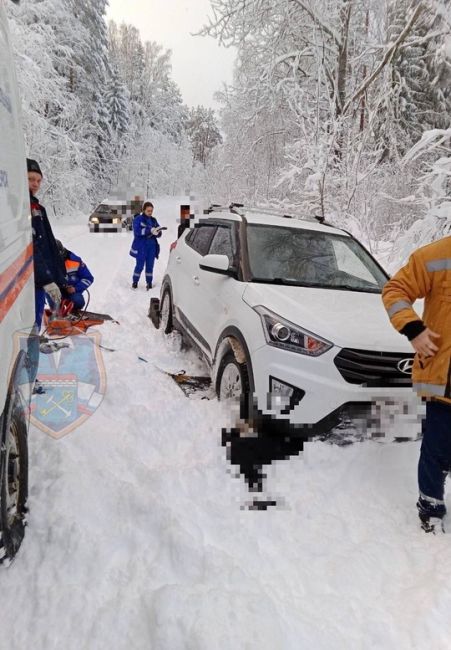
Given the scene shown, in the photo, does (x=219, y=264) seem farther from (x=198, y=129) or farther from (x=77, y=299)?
(x=198, y=129)

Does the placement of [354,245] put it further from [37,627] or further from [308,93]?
[308,93]

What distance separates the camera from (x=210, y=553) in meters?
2.41

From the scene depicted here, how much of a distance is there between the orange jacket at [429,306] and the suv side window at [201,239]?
2887 mm

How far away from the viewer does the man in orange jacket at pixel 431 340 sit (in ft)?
7.76

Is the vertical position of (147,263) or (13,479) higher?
(13,479)

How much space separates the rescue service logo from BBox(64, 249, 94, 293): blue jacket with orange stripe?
93cm

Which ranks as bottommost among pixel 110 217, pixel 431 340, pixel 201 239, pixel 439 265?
pixel 110 217

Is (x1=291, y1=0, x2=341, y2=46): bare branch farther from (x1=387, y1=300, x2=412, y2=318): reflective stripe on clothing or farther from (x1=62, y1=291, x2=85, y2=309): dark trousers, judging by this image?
(x1=387, y1=300, x2=412, y2=318): reflective stripe on clothing

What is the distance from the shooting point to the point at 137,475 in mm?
2996

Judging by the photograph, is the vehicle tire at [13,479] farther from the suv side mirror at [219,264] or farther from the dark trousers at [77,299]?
the dark trousers at [77,299]

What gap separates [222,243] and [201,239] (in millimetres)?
832

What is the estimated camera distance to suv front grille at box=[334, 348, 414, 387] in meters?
2.94

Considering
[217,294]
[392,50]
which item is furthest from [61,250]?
[392,50]

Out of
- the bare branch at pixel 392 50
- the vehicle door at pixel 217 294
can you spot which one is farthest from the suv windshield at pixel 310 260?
the bare branch at pixel 392 50
